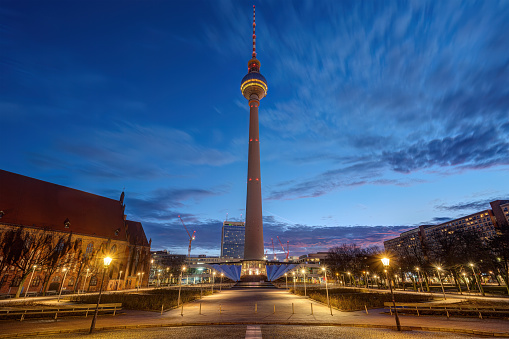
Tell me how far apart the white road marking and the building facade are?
4465cm

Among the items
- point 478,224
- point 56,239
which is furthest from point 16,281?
point 478,224

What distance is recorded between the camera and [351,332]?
1530cm

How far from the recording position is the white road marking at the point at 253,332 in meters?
14.4

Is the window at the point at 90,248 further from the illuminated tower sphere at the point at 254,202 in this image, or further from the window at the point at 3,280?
the illuminated tower sphere at the point at 254,202

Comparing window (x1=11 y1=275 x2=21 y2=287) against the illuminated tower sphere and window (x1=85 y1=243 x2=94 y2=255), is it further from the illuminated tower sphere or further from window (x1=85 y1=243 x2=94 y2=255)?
the illuminated tower sphere

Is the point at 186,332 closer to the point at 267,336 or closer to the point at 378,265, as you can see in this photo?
the point at 267,336

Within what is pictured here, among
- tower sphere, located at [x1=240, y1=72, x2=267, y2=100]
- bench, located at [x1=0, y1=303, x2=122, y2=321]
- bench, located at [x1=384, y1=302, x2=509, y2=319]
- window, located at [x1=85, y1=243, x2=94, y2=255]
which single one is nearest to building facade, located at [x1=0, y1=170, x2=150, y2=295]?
window, located at [x1=85, y1=243, x2=94, y2=255]

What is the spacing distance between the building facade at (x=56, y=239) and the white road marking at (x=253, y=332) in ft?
146

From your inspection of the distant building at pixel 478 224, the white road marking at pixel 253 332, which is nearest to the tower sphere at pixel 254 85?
the distant building at pixel 478 224

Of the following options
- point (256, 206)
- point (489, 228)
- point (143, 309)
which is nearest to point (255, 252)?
point (256, 206)

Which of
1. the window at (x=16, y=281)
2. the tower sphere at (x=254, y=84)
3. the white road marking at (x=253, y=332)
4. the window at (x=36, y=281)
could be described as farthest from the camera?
the tower sphere at (x=254, y=84)

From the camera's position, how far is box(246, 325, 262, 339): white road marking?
47.1 ft

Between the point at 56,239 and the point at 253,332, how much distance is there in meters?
63.9

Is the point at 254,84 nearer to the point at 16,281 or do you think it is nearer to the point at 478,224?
the point at 16,281
